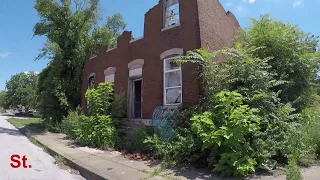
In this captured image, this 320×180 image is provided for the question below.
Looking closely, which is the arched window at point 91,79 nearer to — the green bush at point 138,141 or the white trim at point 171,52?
the white trim at point 171,52

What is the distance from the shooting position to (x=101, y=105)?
37.2 feet

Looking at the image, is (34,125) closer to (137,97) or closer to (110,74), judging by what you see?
(110,74)

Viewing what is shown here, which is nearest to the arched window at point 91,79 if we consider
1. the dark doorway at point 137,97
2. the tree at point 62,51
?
the tree at point 62,51

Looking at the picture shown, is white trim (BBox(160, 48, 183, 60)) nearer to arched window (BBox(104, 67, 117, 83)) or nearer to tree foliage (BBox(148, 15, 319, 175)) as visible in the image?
tree foliage (BBox(148, 15, 319, 175))

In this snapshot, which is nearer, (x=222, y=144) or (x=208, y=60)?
(x=222, y=144)

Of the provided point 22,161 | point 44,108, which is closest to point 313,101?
point 22,161

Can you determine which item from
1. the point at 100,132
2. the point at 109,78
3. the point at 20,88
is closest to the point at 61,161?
the point at 100,132

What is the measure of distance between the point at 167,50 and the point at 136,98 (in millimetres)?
3849

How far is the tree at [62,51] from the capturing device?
19156 millimetres

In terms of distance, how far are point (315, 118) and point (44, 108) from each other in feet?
58.4

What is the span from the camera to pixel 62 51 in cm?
1950

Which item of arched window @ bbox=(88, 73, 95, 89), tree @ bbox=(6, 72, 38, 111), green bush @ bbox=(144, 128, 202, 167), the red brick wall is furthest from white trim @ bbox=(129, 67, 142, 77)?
Answer: tree @ bbox=(6, 72, 38, 111)

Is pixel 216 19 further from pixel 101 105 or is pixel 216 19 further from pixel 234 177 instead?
pixel 234 177

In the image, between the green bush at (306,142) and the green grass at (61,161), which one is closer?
the green bush at (306,142)
